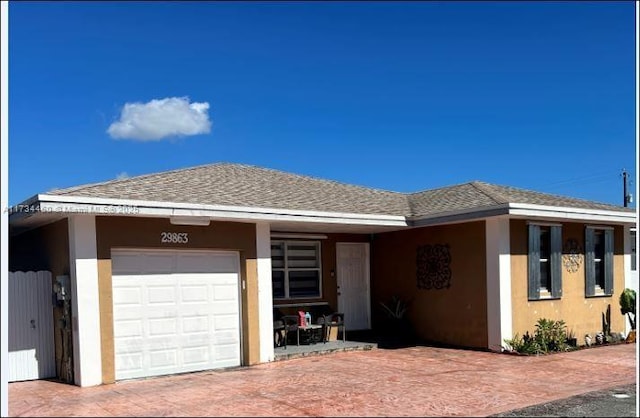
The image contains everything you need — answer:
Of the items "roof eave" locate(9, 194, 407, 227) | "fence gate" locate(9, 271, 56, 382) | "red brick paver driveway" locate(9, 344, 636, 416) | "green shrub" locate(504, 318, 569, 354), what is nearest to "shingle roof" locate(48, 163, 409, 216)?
"roof eave" locate(9, 194, 407, 227)

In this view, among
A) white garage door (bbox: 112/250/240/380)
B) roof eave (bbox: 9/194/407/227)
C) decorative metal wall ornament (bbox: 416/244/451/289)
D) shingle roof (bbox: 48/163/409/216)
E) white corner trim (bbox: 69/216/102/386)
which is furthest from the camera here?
decorative metal wall ornament (bbox: 416/244/451/289)

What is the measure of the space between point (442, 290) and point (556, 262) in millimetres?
2754

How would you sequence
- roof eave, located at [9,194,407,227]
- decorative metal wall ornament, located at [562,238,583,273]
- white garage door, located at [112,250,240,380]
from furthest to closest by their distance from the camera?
decorative metal wall ornament, located at [562,238,583,273] < white garage door, located at [112,250,240,380] < roof eave, located at [9,194,407,227]

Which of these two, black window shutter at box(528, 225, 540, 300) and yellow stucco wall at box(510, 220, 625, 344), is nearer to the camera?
yellow stucco wall at box(510, 220, 625, 344)

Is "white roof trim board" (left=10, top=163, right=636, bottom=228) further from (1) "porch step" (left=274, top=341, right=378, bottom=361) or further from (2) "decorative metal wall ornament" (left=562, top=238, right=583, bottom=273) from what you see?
(1) "porch step" (left=274, top=341, right=378, bottom=361)

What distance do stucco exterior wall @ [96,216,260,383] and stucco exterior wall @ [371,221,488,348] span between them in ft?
15.9

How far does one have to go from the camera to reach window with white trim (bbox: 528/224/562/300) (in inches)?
536

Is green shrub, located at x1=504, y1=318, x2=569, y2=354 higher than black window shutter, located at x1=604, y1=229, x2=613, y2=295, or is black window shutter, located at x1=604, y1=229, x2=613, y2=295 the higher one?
black window shutter, located at x1=604, y1=229, x2=613, y2=295

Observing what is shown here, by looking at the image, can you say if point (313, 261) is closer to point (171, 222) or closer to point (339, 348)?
point (339, 348)

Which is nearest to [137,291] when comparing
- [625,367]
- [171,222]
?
[171,222]

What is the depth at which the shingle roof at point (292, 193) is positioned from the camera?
35.8 ft

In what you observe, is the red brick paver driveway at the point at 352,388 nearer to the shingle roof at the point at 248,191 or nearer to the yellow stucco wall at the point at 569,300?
the yellow stucco wall at the point at 569,300

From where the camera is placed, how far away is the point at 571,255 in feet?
47.5

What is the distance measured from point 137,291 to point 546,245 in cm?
934
